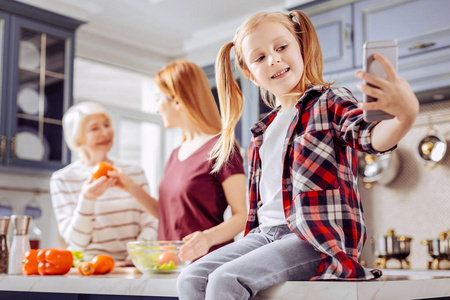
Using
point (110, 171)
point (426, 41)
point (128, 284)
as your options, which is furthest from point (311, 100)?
point (426, 41)

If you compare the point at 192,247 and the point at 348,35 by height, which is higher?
the point at 348,35

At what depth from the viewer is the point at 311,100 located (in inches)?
39.2

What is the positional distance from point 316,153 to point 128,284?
0.52 m

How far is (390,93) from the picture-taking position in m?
0.74

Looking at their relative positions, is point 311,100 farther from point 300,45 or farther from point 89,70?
point 89,70

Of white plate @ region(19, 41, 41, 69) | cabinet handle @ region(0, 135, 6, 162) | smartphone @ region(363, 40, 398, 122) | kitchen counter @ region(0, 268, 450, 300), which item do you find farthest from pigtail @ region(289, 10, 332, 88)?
white plate @ region(19, 41, 41, 69)

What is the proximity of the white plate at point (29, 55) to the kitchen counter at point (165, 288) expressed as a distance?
1.98m

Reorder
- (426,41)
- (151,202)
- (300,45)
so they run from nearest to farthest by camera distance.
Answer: (300,45) < (151,202) < (426,41)

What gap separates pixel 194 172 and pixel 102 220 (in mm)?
488

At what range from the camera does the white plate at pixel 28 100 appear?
3139mm

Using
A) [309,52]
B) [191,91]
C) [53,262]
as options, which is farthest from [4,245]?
[309,52]

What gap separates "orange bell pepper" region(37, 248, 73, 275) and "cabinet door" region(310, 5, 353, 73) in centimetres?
194

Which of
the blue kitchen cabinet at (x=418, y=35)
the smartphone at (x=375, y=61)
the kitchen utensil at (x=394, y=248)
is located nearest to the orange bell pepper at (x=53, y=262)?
the smartphone at (x=375, y=61)

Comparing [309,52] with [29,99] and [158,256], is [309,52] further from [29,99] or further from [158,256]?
[29,99]
